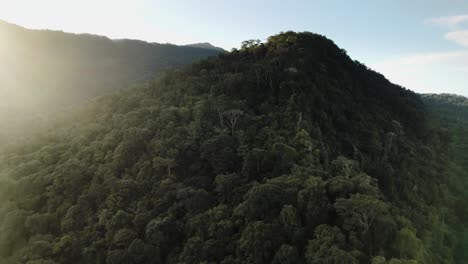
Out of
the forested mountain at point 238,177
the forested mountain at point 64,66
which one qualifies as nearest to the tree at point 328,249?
the forested mountain at point 238,177

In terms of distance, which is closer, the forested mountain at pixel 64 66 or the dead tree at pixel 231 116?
the dead tree at pixel 231 116

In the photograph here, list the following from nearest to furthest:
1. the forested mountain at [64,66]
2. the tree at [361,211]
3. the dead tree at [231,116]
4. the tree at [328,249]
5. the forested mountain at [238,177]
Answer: the tree at [328,249], the tree at [361,211], the forested mountain at [238,177], the dead tree at [231,116], the forested mountain at [64,66]

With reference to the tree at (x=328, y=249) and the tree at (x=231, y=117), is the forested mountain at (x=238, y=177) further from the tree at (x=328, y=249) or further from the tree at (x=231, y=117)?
the tree at (x=231, y=117)

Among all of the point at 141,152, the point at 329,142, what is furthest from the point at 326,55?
the point at 141,152

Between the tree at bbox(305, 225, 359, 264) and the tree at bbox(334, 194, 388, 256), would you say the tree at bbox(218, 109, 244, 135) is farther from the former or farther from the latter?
the tree at bbox(305, 225, 359, 264)

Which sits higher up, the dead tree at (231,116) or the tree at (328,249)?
the dead tree at (231,116)

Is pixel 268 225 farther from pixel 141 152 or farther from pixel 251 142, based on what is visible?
pixel 141 152

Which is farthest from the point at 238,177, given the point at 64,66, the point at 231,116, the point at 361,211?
the point at 64,66

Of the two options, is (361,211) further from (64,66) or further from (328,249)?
(64,66)
